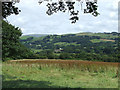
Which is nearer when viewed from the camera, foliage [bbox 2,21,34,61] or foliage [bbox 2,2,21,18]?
foliage [bbox 2,2,21,18]

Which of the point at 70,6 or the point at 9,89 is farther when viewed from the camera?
the point at 70,6

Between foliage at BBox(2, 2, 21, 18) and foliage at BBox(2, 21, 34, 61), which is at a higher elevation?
foliage at BBox(2, 2, 21, 18)

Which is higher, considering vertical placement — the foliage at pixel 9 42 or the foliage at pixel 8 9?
the foliage at pixel 8 9

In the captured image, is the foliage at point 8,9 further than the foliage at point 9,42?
No

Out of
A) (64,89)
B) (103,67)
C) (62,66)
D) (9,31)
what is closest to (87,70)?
(103,67)

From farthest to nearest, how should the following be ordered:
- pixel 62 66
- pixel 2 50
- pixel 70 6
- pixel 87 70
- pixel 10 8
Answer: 1. pixel 2 50
2. pixel 62 66
3. pixel 87 70
4. pixel 10 8
5. pixel 70 6

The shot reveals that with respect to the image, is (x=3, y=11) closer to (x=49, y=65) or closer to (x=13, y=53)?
(x=49, y=65)

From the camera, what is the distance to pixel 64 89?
998cm

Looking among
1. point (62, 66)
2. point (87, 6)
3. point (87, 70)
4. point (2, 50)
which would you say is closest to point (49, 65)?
point (62, 66)

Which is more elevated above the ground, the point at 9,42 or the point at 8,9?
the point at 8,9

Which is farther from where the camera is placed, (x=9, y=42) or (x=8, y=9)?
(x=9, y=42)

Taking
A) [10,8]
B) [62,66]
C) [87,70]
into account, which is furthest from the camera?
[62,66]

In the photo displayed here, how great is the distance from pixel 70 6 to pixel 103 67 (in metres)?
12.4

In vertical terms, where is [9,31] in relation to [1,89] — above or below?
above
